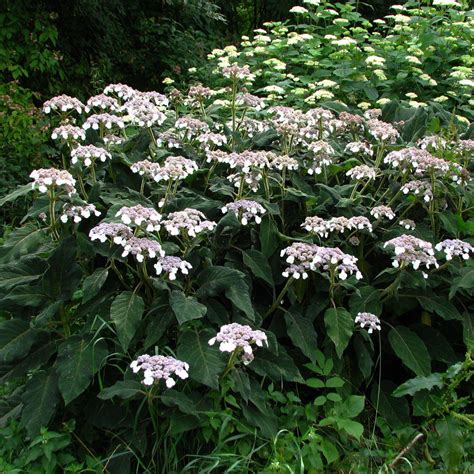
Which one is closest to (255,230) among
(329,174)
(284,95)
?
(329,174)

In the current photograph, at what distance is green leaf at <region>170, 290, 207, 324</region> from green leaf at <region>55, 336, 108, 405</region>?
0.33 metres

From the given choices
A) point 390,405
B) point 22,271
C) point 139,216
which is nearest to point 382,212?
point 390,405

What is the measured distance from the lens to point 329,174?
3.51 meters

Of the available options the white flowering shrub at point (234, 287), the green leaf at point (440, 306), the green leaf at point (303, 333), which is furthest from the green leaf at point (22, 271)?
the green leaf at point (440, 306)

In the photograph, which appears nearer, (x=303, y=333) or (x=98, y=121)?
(x=303, y=333)

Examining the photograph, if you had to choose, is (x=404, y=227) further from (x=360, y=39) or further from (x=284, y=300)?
(x=360, y=39)

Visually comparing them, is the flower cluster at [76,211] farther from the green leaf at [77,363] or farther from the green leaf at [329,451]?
the green leaf at [329,451]

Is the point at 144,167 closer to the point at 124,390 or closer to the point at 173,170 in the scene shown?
the point at 173,170

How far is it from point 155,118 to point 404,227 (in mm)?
Result: 1290

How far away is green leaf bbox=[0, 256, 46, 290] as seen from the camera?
2.82 meters

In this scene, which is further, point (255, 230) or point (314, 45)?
point (314, 45)

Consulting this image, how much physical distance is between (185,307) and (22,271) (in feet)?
2.66

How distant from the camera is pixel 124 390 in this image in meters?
2.41

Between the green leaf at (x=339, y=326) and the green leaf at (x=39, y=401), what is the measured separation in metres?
1.11
